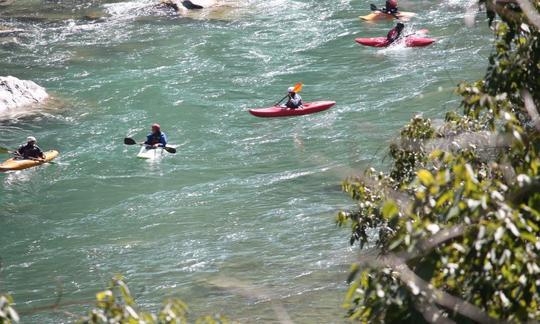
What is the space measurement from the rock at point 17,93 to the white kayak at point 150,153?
4.37 m

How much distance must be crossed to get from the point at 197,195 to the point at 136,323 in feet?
33.7

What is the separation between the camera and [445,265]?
158 inches

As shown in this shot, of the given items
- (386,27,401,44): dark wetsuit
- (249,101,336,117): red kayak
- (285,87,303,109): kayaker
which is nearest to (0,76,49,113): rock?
(249,101,336,117): red kayak

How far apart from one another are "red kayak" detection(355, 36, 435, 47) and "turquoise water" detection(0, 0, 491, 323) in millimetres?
213

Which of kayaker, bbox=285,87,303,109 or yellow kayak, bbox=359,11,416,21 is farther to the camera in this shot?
yellow kayak, bbox=359,11,416,21

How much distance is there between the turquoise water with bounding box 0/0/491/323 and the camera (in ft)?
37.3

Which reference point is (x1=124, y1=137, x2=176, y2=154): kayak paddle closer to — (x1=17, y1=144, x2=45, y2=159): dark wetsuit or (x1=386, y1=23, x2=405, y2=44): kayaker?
(x1=17, y1=144, x2=45, y2=159): dark wetsuit

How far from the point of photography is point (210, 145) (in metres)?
16.6

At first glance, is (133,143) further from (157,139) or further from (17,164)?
(17,164)

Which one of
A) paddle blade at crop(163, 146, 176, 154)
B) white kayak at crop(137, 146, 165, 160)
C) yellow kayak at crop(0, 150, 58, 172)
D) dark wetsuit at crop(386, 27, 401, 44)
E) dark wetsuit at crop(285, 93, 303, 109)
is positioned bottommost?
white kayak at crop(137, 146, 165, 160)

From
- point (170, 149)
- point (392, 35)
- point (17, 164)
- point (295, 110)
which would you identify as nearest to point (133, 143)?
point (170, 149)

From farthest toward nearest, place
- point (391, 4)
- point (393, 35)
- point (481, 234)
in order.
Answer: point (391, 4)
point (393, 35)
point (481, 234)

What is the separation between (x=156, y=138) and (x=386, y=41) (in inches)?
295

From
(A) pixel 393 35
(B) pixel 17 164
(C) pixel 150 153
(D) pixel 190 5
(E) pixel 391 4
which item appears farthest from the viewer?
(D) pixel 190 5
